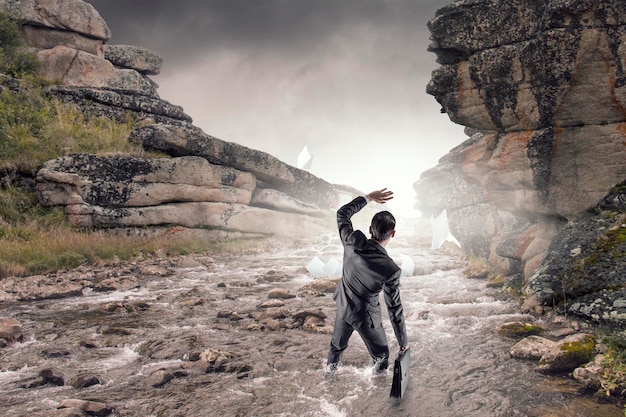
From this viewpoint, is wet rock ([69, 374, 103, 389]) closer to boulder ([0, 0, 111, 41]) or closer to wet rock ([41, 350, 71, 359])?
wet rock ([41, 350, 71, 359])

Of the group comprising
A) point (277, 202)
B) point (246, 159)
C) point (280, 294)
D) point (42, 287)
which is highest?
point (246, 159)

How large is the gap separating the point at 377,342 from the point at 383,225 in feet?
5.24

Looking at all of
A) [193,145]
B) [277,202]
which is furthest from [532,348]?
[277,202]

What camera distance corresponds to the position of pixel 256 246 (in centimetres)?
2136

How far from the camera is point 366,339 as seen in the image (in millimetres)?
5137

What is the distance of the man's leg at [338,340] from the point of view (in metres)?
5.09

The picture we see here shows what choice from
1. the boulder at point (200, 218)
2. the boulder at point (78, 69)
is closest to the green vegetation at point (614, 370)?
the boulder at point (200, 218)

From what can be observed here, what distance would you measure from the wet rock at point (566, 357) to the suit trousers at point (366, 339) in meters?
2.09

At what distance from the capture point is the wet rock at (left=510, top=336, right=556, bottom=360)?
5680mm

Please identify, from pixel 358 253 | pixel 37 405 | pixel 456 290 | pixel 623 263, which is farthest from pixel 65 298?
pixel 623 263

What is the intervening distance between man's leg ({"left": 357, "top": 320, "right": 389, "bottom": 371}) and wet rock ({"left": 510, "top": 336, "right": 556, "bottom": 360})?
208 cm

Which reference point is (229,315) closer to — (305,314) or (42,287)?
(305,314)

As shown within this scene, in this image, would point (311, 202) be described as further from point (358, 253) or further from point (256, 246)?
point (358, 253)

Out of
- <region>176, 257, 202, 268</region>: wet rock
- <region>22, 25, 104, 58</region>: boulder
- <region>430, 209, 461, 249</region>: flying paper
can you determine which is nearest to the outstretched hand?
<region>176, 257, 202, 268</region>: wet rock
